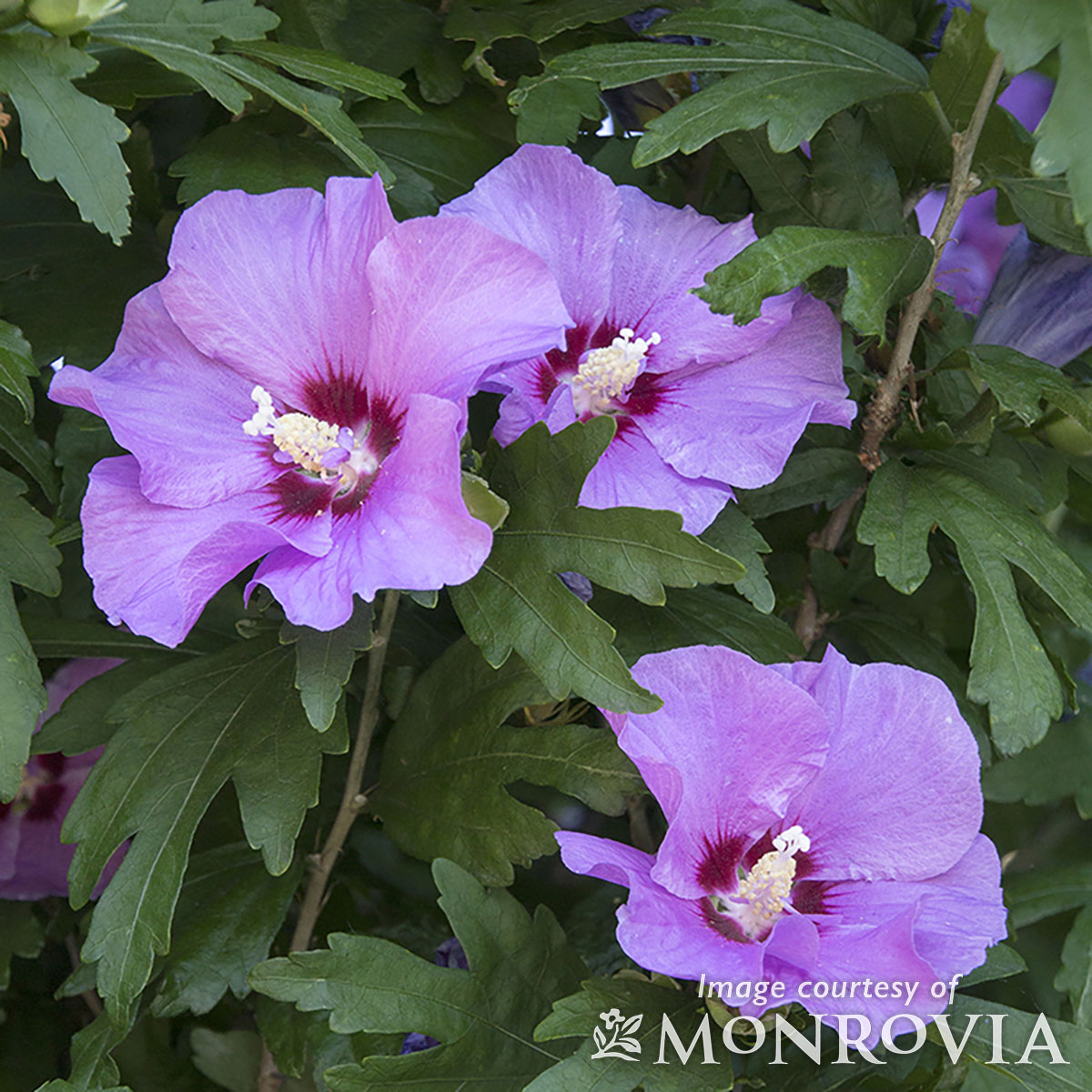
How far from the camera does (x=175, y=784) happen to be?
710mm

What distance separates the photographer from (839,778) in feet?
2.32

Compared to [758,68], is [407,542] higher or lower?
lower

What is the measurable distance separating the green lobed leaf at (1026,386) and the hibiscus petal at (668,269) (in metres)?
0.14

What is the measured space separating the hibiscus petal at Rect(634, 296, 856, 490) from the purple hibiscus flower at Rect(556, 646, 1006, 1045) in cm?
11

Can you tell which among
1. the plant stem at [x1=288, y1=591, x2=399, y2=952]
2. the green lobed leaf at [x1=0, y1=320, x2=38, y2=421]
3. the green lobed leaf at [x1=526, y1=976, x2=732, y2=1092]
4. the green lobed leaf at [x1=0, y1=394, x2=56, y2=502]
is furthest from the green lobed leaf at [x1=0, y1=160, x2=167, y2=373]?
the green lobed leaf at [x1=526, y1=976, x2=732, y2=1092]

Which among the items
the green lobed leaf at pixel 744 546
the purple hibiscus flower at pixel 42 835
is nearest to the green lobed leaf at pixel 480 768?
the green lobed leaf at pixel 744 546

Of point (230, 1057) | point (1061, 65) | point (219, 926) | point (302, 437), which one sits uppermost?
point (1061, 65)

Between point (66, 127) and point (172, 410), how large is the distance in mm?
149

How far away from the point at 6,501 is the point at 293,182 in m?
0.25

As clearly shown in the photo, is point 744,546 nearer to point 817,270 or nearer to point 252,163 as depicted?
point 817,270

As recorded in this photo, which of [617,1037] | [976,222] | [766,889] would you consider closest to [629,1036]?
[617,1037]

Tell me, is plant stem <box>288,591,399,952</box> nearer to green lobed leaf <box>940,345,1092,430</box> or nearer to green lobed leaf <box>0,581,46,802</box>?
green lobed leaf <box>0,581,46,802</box>

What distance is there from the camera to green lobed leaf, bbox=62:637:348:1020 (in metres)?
0.67

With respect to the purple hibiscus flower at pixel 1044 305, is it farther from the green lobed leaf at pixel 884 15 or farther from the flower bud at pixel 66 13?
the flower bud at pixel 66 13
